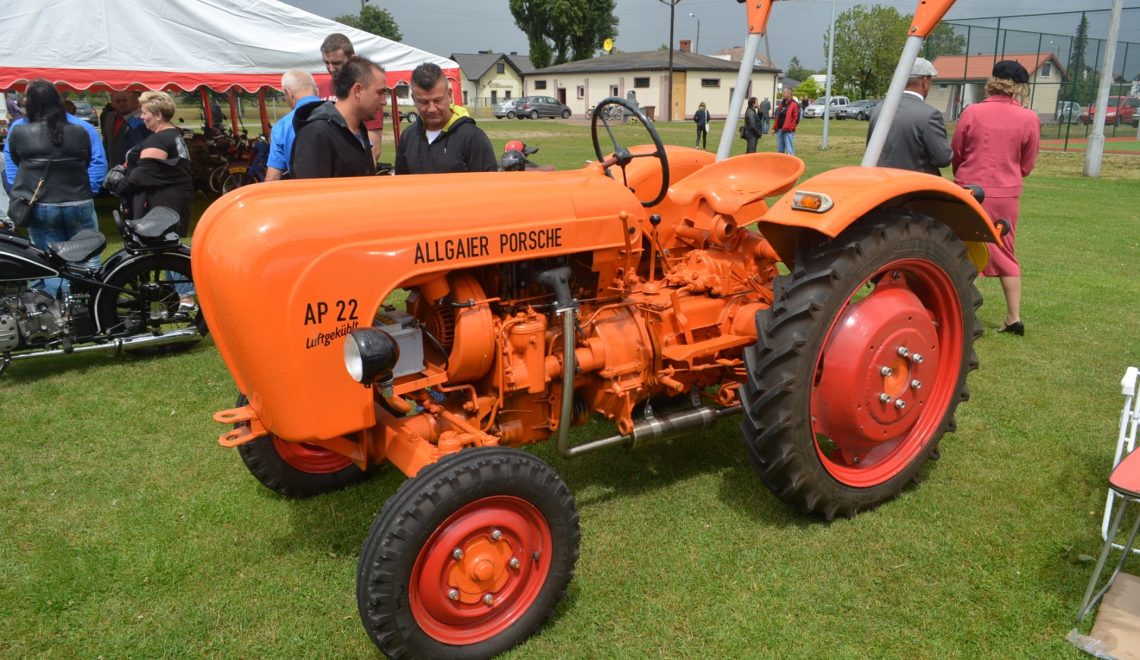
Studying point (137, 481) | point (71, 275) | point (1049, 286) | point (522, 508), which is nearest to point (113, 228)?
point (71, 275)

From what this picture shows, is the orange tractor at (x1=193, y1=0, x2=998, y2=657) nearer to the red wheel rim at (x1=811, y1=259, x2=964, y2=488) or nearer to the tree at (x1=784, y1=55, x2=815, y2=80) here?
the red wheel rim at (x1=811, y1=259, x2=964, y2=488)

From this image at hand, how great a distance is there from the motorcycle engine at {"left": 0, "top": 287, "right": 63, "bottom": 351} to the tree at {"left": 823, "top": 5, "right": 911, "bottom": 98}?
6361 cm

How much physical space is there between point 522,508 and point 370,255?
89cm

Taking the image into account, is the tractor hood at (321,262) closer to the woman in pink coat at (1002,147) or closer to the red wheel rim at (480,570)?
the red wheel rim at (480,570)

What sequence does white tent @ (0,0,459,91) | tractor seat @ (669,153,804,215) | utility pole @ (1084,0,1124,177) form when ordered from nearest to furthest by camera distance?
1. tractor seat @ (669,153,804,215)
2. white tent @ (0,0,459,91)
3. utility pole @ (1084,0,1124,177)

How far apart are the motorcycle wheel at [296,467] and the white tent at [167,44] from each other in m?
7.09

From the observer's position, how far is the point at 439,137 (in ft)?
13.2

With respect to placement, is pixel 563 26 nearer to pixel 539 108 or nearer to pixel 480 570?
pixel 539 108

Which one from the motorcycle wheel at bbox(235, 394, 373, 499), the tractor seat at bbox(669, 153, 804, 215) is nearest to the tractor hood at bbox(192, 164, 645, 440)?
the motorcycle wheel at bbox(235, 394, 373, 499)

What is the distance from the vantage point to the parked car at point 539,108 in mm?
43562

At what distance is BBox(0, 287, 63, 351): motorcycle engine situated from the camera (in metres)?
4.64

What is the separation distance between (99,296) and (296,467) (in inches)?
106

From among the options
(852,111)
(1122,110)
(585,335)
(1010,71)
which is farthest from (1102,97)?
(852,111)

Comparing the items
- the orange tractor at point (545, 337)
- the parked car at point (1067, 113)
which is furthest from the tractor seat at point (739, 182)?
the parked car at point (1067, 113)
